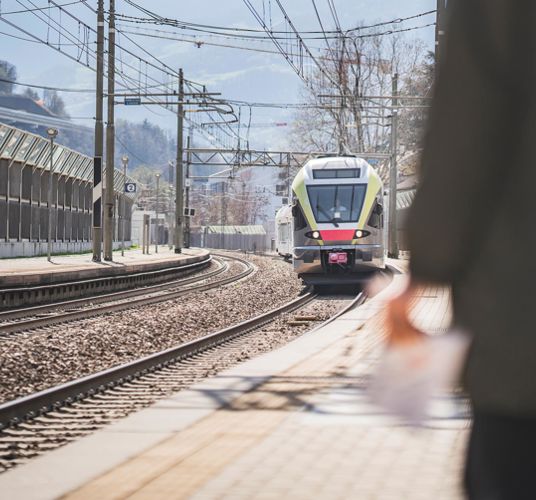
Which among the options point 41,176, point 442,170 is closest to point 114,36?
point 41,176

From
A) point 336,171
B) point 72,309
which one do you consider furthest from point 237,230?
point 72,309

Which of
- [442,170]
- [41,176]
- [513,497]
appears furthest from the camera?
[41,176]

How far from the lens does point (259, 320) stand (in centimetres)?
1705

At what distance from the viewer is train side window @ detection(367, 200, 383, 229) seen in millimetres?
24969

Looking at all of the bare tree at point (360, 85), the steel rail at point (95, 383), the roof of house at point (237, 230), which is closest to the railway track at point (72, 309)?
the steel rail at point (95, 383)

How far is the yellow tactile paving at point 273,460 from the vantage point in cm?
455

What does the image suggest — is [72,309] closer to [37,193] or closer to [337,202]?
[337,202]

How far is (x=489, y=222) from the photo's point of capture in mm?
1786

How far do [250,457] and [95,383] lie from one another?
414 cm

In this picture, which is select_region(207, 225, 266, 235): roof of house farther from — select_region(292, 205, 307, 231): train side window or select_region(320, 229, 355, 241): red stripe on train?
select_region(320, 229, 355, 241): red stripe on train

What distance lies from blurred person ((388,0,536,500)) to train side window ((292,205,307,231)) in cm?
2311

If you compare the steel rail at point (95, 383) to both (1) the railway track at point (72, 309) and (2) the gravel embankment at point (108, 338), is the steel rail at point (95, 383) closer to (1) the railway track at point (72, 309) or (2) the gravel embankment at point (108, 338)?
(2) the gravel embankment at point (108, 338)

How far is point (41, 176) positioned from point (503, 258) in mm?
34753

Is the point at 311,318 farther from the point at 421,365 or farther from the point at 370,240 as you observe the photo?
the point at 421,365
